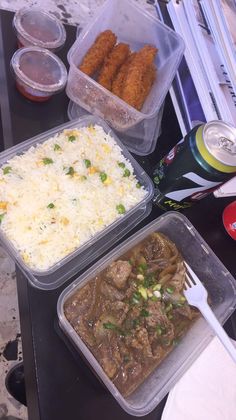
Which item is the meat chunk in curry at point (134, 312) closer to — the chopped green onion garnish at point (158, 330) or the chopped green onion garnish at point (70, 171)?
the chopped green onion garnish at point (158, 330)

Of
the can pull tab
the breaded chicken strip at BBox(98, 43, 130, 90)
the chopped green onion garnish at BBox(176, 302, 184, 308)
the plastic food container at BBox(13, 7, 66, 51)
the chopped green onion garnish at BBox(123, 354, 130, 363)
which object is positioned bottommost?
the chopped green onion garnish at BBox(123, 354, 130, 363)

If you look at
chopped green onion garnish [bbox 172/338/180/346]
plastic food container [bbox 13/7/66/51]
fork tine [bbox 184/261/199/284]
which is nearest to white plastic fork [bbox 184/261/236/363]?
fork tine [bbox 184/261/199/284]

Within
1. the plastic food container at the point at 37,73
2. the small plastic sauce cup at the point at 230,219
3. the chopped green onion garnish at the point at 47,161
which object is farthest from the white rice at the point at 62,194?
the small plastic sauce cup at the point at 230,219

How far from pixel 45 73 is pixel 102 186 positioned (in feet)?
1.77

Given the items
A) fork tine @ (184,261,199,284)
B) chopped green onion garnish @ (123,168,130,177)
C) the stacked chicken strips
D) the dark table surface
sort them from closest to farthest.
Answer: the dark table surface
fork tine @ (184,261,199,284)
chopped green onion garnish @ (123,168,130,177)
the stacked chicken strips

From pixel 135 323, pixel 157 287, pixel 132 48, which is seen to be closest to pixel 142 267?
pixel 157 287

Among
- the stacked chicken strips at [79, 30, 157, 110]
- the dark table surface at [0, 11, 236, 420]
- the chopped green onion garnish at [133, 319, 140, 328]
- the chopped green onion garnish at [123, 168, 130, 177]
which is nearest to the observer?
the dark table surface at [0, 11, 236, 420]

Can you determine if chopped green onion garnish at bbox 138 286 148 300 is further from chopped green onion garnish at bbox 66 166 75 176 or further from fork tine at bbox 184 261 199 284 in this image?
chopped green onion garnish at bbox 66 166 75 176

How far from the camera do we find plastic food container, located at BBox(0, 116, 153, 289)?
130cm

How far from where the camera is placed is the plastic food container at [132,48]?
1559 mm

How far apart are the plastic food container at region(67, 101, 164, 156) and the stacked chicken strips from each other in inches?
3.7

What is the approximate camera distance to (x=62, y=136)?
1518 millimetres

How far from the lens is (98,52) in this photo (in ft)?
5.49

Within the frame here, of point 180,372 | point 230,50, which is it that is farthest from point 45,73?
point 180,372
